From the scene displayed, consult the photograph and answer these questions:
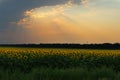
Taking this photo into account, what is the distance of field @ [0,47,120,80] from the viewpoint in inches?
671

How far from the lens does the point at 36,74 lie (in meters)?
17.0

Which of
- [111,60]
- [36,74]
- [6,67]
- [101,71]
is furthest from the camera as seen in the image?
[111,60]

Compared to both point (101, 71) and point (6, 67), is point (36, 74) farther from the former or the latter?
point (6, 67)

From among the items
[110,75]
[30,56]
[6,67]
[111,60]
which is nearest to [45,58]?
[30,56]

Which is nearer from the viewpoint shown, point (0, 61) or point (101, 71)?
point (101, 71)

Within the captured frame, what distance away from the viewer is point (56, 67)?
2195 centimetres

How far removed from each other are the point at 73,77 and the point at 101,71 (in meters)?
1.90

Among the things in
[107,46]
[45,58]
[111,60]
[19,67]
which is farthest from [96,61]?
[107,46]

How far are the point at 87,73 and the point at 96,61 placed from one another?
7.08 meters

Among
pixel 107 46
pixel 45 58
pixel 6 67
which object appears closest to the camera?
pixel 6 67

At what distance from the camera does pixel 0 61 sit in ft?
71.7

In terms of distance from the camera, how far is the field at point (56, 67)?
55.9 ft

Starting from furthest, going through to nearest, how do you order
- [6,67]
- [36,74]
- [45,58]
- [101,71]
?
[45,58], [6,67], [101,71], [36,74]

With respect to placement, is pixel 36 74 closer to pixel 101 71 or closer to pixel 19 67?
pixel 101 71
